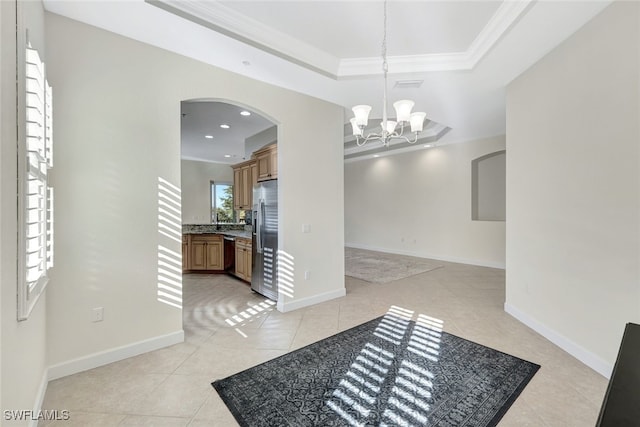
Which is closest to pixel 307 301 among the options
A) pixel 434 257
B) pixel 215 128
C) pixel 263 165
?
pixel 263 165

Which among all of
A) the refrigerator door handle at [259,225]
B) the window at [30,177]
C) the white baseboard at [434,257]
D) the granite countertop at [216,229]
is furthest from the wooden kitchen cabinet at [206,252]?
the white baseboard at [434,257]

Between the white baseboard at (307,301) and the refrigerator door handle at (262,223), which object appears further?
the refrigerator door handle at (262,223)

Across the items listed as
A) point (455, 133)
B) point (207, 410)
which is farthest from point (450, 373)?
point (455, 133)

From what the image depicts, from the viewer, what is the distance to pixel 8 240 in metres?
1.23

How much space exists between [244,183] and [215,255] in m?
1.82

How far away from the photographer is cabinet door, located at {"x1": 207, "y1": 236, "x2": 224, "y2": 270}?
590 centimetres

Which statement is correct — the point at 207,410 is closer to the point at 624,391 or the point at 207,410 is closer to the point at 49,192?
the point at 49,192

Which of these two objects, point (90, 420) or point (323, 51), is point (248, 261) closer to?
point (90, 420)

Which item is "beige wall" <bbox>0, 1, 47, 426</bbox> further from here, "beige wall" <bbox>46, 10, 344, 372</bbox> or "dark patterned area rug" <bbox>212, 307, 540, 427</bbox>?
"dark patterned area rug" <bbox>212, 307, 540, 427</bbox>

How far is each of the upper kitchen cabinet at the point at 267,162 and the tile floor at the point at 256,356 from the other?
1.90 metres

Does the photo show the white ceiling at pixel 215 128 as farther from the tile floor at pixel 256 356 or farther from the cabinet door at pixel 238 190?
the tile floor at pixel 256 356

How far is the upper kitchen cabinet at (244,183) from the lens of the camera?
4.95 metres

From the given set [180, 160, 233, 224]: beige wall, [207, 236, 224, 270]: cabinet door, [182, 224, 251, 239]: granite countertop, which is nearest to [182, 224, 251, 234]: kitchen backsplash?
[182, 224, 251, 239]: granite countertop

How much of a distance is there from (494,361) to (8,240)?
3.37 m
